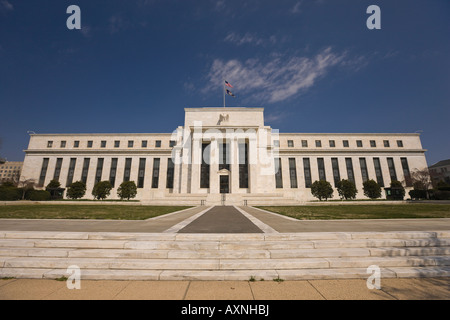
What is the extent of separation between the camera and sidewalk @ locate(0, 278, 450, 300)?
345 centimetres

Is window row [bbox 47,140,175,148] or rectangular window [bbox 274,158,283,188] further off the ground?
window row [bbox 47,140,175,148]

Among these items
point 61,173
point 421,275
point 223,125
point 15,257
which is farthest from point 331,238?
point 61,173

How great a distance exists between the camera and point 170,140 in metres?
51.4

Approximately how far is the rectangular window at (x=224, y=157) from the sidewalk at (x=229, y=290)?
38479mm

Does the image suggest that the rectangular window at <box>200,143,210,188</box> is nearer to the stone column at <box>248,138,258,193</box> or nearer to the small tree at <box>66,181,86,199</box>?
the stone column at <box>248,138,258,193</box>

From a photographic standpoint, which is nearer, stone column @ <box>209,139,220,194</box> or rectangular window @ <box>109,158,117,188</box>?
stone column @ <box>209,139,220,194</box>

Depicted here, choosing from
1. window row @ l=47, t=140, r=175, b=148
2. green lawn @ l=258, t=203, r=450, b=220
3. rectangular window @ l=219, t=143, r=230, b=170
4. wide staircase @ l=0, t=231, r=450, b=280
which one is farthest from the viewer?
window row @ l=47, t=140, r=175, b=148

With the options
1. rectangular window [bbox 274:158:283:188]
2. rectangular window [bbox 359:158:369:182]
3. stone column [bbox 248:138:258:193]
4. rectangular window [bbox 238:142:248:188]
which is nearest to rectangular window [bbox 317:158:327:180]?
rectangular window [bbox 359:158:369:182]

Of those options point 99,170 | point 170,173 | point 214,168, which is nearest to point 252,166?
point 214,168

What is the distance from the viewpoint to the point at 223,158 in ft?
142

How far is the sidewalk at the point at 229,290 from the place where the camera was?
3445mm

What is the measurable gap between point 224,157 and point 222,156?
509 mm

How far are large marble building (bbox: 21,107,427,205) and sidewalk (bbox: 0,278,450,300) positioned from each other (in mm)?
37434
